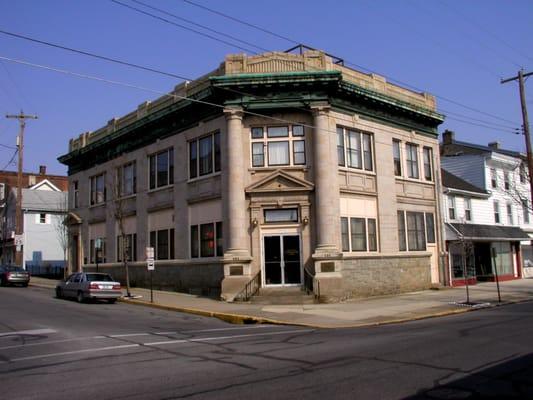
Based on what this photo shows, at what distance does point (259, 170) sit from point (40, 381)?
57.3ft

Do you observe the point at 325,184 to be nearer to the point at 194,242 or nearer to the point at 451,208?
the point at 194,242

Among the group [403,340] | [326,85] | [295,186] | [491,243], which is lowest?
[403,340]

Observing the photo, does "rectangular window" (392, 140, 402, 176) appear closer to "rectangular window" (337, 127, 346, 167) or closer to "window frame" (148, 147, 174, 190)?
"rectangular window" (337, 127, 346, 167)

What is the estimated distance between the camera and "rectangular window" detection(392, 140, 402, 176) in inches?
1188

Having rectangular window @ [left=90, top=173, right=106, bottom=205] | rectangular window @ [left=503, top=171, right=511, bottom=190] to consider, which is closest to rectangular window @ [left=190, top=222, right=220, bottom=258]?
rectangular window @ [left=90, top=173, right=106, bottom=205]

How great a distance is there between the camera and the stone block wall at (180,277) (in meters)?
26.6

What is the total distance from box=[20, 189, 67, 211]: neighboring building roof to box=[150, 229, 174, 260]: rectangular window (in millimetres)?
31529

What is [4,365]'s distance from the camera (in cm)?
1073

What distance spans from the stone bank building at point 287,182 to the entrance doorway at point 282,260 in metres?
0.05

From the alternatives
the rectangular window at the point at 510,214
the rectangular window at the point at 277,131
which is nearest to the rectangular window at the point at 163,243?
the rectangular window at the point at 277,131

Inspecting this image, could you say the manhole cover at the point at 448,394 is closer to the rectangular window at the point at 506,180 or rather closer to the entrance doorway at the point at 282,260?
the entrance doorway at the point at 282,260

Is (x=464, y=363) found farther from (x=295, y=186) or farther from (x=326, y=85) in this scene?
(x=326, y=85)

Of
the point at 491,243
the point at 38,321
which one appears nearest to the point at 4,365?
the point at 38,321

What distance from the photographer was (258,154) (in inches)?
1024
